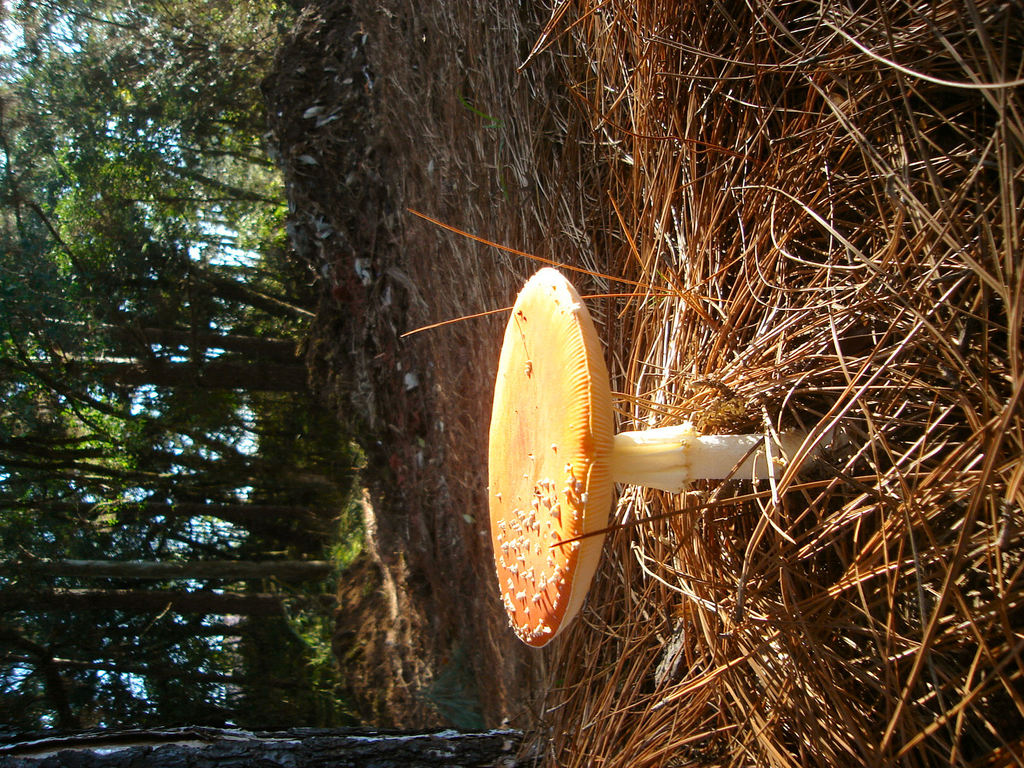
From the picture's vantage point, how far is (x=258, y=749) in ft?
7.02

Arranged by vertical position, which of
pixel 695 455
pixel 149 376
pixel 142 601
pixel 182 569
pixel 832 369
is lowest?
pixel 142 601

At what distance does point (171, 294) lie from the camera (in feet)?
18.4

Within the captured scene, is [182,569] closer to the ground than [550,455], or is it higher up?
closer to the ground

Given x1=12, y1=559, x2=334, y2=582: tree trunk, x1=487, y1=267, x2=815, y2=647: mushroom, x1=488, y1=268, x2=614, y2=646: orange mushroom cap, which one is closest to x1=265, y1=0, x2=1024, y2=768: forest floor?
x1=487, y1=267, x2=815, y2=647: mushroom

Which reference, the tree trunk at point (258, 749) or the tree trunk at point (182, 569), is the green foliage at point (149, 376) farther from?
the tree trunk at point (258, 749)

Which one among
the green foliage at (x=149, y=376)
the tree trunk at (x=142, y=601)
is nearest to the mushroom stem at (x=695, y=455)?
the green foliage at (x=149, y=376)

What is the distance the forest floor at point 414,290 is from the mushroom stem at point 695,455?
4.25 ft

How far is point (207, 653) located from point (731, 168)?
19.0 feet

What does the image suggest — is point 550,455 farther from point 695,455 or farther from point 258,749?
point 258,749

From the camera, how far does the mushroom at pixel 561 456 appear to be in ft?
3.81

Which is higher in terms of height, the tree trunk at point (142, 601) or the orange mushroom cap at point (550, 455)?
the orange mushroom cap at point (550, 455)

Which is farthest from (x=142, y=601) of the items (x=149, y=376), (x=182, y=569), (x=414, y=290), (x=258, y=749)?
(x=258, y=749)

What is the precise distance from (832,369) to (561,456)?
568 millimetres

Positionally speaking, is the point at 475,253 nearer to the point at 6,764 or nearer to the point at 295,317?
the point at 6,764
